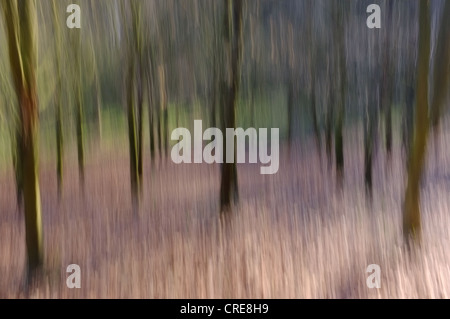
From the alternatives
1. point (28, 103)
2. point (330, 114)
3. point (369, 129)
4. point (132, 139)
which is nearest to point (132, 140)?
point (132, 139)

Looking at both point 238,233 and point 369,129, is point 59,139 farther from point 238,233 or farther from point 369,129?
point 369,129

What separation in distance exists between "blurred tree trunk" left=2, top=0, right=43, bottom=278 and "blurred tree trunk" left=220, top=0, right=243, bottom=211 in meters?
0.49

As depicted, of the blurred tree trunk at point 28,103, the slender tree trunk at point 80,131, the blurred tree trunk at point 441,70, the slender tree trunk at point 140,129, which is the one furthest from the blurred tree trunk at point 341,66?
the blurred tree trunk at point 28,103

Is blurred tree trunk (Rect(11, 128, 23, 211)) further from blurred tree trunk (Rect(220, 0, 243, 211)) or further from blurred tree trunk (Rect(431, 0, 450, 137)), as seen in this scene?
blurred tree trunk (Rect(431, 0, 450, 137))

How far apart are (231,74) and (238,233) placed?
16.6 inches

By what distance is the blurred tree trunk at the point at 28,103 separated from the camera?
3.59ft

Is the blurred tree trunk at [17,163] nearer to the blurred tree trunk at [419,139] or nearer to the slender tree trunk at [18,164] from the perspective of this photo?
the slender tree trunk at [18,164]

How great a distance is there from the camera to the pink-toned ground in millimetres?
1111

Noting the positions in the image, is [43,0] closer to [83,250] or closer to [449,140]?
[83,250]

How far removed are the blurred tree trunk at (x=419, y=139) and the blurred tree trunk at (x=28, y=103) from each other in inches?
38.6

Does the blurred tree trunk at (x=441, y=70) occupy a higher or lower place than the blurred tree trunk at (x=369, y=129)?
higher

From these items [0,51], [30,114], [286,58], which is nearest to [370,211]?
[286,58]

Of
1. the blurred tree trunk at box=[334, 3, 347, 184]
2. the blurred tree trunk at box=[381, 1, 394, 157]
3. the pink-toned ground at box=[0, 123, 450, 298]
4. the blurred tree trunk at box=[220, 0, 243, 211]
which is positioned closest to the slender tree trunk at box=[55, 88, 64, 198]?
the pink-toned ground at box=[0, 123, 450, 298]

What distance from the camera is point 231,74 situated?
112cm
